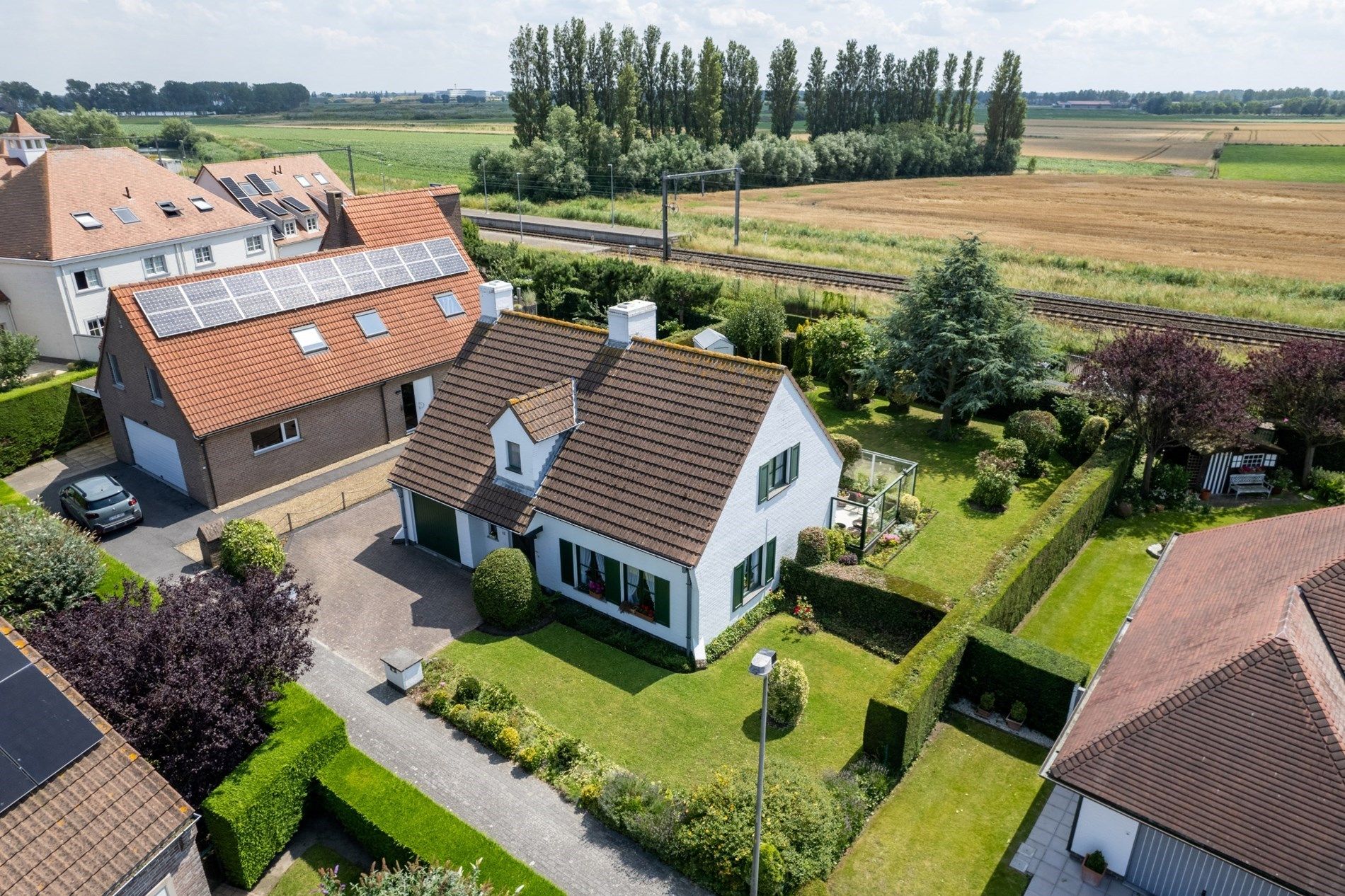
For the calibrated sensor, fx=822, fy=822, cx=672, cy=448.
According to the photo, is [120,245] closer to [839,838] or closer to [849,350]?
[849,350]

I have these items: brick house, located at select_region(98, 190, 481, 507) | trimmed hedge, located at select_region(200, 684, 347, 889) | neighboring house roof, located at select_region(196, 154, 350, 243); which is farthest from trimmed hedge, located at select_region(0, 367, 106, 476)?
neighboring house roof, located at select_region(196, 154, 350, 243)

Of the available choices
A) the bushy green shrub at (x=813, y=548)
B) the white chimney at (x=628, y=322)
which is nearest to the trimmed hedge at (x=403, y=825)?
the bushy green shrub at (x=813, y=548)

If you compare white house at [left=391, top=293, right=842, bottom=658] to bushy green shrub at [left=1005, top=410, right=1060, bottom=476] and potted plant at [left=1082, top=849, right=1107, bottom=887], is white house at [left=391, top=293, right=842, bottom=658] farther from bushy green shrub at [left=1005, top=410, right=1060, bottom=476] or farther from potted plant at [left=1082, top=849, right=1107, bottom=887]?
bushy green shrub at [left=1005, top=410, right=1060, bottom=476]

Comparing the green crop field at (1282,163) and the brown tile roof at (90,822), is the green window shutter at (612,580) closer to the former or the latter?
the brown tile roof at (90,822)

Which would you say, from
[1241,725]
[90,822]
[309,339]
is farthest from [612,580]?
[309,339]

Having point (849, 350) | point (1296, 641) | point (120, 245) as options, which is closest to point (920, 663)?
point (1296, 641)

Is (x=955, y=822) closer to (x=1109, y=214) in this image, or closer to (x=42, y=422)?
(x=42, y=422)
